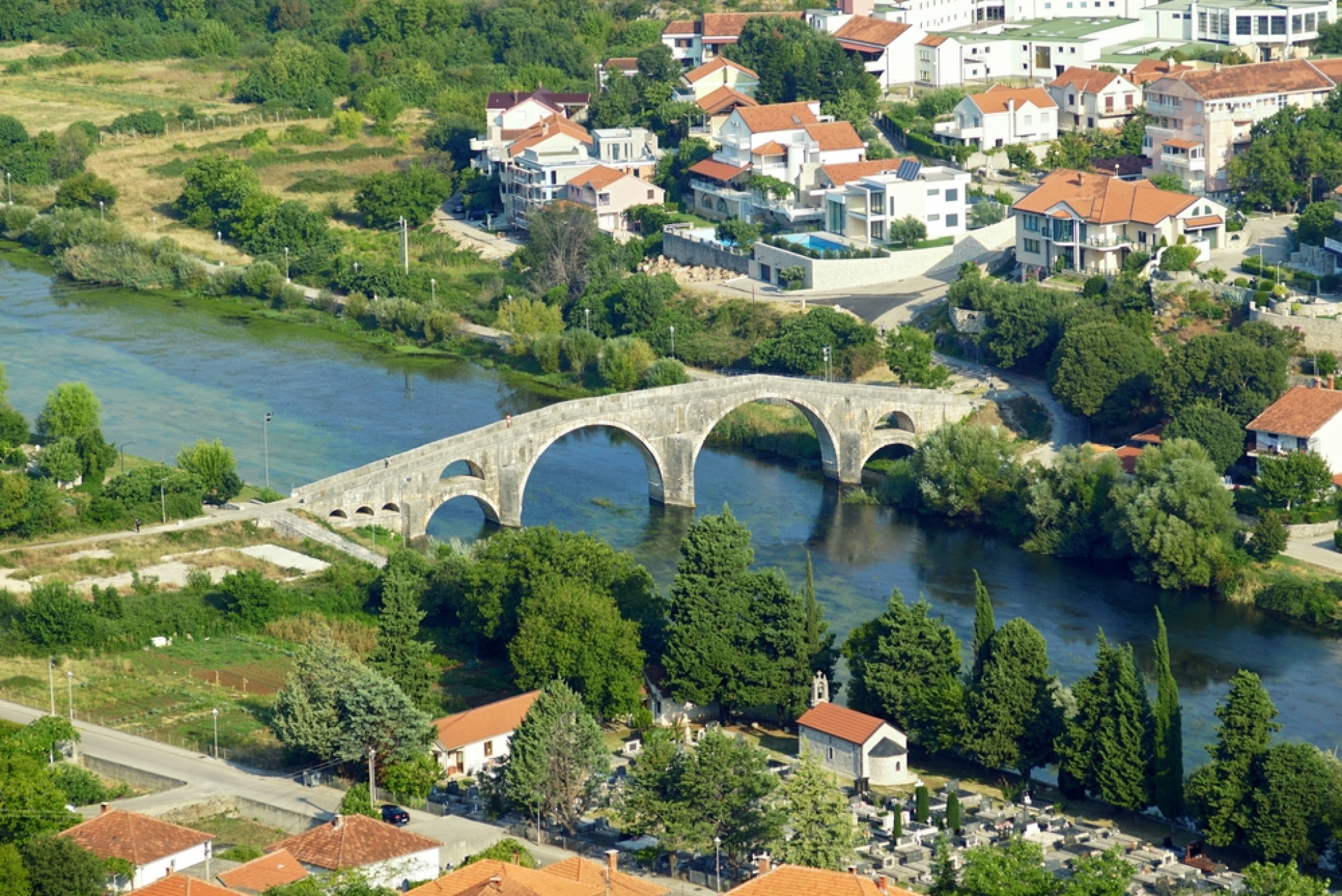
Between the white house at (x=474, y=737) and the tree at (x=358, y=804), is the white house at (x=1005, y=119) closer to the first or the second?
the white house at (x=474, y=737)

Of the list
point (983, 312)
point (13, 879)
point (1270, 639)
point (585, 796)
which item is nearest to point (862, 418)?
point (983, 312)

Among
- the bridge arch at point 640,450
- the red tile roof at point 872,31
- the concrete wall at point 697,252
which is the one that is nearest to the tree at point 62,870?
the bridge arch at point 640,450

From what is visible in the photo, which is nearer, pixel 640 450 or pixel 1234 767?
pixel 1234 767

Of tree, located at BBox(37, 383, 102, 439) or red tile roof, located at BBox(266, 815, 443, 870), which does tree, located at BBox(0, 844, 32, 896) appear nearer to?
red tile roof, located at BBox(266, 815, 443, 870)

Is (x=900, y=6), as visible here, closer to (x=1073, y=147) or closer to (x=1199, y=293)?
(x=1073, y=147)

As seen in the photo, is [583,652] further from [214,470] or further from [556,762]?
[214,470]

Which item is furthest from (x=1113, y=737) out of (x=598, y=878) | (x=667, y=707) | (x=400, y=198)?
(x=400, y=198)

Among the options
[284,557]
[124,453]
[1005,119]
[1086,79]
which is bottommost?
[124,453]

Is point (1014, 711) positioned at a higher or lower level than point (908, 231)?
lower
